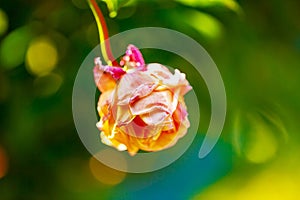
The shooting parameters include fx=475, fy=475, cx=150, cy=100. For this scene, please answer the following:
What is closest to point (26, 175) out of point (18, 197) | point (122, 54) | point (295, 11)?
point (18, 197)

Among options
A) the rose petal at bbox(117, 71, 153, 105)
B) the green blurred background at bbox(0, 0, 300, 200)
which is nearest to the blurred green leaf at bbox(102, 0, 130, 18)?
the green blurred background at bbox(0, 0, 300, 200)

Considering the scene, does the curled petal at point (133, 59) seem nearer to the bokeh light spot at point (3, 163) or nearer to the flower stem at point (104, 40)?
the flower stem at point (104, 40)

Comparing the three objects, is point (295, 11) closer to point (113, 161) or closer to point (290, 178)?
point (290, 178)

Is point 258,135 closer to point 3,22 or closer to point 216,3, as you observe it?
point 216,3

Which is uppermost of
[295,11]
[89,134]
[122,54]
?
[295,11]

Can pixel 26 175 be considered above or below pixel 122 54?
below

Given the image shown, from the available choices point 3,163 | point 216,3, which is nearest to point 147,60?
point 216,3
